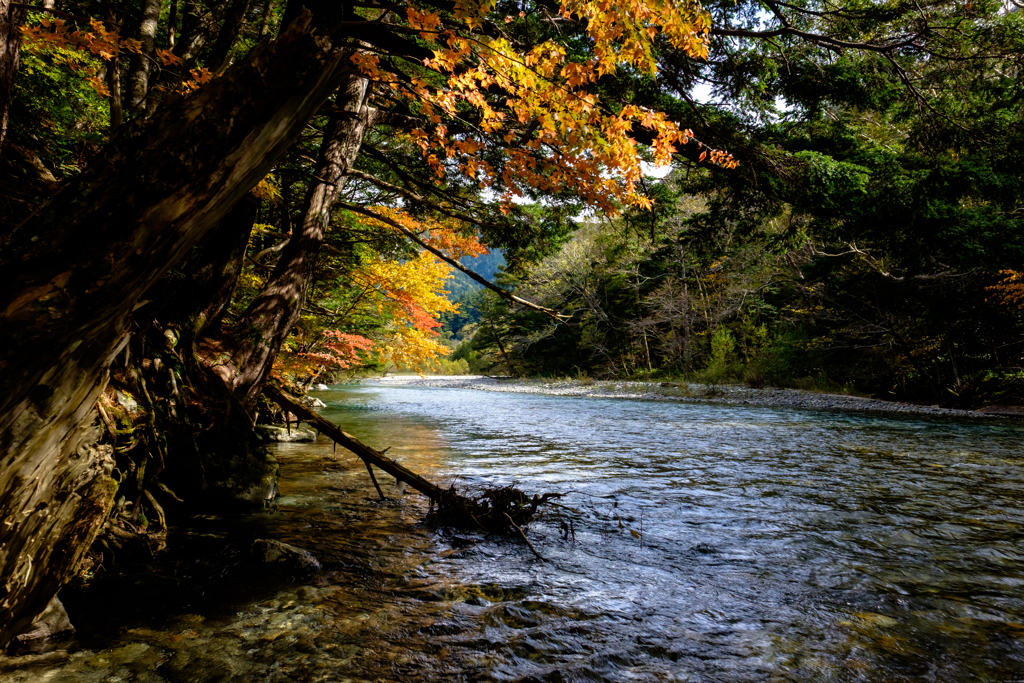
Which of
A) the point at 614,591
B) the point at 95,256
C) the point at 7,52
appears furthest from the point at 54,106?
the point at 614,591

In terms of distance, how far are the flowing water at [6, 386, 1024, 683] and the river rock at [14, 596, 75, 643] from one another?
11 cm

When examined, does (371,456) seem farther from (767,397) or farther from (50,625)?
(767,397)

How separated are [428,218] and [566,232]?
279 centimetres

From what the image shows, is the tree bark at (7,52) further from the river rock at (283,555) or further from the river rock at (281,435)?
the river rock at (281,435)

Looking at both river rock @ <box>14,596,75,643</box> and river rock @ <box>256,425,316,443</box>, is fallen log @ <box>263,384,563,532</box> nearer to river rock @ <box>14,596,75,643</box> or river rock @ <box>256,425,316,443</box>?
river rock @ <box>14,596,75,643</box>

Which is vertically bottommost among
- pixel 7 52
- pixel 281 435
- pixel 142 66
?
pixel 281 435

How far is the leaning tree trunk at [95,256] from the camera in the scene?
1780 millimetres

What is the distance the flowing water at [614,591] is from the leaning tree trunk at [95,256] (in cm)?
76

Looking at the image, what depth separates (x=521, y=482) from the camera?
627 centimetres

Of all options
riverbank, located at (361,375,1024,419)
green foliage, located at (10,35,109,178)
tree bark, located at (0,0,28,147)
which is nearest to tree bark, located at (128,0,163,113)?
green foliage, located at (10,35,109,178)

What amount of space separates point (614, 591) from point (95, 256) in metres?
3.39

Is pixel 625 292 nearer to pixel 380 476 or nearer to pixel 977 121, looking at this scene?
pixel 977 121

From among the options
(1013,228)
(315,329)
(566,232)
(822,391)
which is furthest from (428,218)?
(822,391)

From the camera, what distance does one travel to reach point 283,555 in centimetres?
357
